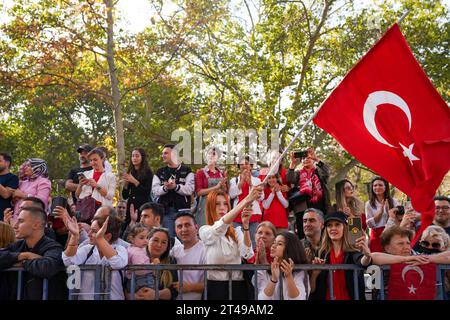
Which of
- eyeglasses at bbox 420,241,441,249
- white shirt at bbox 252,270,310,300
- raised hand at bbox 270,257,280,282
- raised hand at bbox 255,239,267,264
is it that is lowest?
white shirt at bbox 252,270,310,300

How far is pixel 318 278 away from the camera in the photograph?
6.10 meters

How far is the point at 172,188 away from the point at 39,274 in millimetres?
4002

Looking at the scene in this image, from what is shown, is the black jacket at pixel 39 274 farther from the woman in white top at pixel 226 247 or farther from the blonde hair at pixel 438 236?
the blonde hair at pixel 438 236

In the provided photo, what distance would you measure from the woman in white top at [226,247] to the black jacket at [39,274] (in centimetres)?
129

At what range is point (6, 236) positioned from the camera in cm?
635

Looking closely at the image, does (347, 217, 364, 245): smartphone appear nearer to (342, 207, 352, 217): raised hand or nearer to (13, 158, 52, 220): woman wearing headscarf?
(342, 207, 352, 217): raised hand

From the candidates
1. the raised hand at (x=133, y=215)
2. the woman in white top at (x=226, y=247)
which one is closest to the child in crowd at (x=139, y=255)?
the woman in white top at (x=226, y=247)

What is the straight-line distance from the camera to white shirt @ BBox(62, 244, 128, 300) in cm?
560

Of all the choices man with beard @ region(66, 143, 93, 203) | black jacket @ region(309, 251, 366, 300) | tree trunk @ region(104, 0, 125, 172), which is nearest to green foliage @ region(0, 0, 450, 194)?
tree trunk @ region(104, 0, 125, 172)

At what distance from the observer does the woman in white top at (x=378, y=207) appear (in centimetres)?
918

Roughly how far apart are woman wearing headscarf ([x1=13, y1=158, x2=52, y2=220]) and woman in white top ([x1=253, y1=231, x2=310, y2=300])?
12.3 feet

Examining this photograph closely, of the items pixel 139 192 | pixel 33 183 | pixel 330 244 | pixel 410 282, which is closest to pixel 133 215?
pixel 139 192

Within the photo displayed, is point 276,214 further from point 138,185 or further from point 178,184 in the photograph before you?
point 138,185
